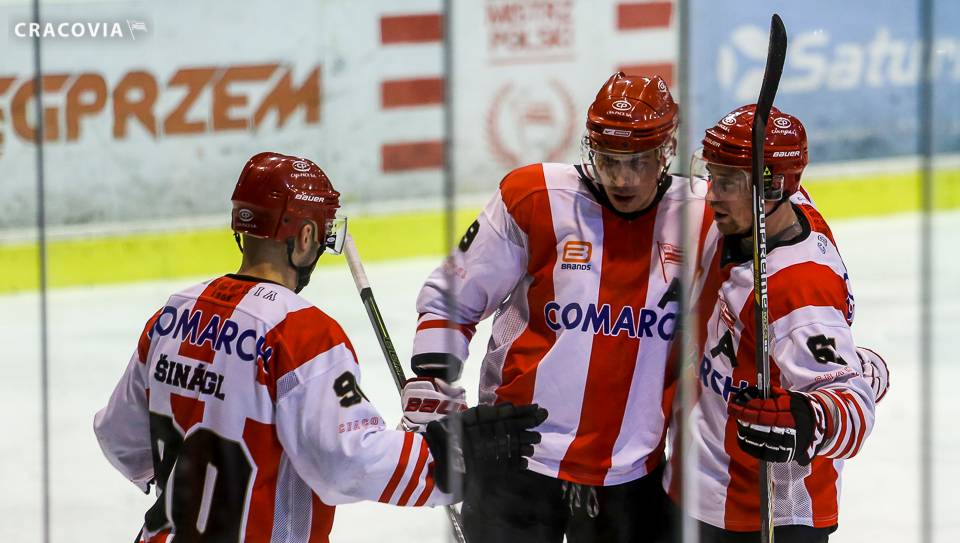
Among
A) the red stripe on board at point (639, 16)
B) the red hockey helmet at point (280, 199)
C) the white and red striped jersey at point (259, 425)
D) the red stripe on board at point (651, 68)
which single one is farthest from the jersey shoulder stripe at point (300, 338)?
the red stripe on board at point (639, 16)

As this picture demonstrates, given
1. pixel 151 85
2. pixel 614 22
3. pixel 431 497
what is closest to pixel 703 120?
pixel 614 22

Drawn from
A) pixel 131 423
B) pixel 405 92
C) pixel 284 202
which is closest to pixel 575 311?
pixel 284 202

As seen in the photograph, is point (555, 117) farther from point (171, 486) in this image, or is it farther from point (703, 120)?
point (171, 486)

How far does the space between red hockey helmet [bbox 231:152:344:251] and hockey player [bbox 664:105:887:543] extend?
503mm

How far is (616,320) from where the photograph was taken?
6.28 ft

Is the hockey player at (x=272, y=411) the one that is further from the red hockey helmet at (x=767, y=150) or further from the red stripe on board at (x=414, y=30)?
the red stripe on board at (x=414, y=30)

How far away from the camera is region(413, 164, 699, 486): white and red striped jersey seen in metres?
1.92

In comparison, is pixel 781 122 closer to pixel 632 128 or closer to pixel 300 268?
pixel 632 128

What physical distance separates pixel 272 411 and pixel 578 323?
1.70ft

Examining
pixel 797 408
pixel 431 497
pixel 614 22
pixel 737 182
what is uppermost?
pixel 614 22

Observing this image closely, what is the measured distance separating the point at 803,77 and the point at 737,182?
424 cm

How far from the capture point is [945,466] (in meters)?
3.36

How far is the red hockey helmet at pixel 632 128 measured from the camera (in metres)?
1.82

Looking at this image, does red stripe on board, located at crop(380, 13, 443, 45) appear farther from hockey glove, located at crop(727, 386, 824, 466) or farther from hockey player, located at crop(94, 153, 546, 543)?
hockey glove, located at crop(727, 386, 824, 466)
